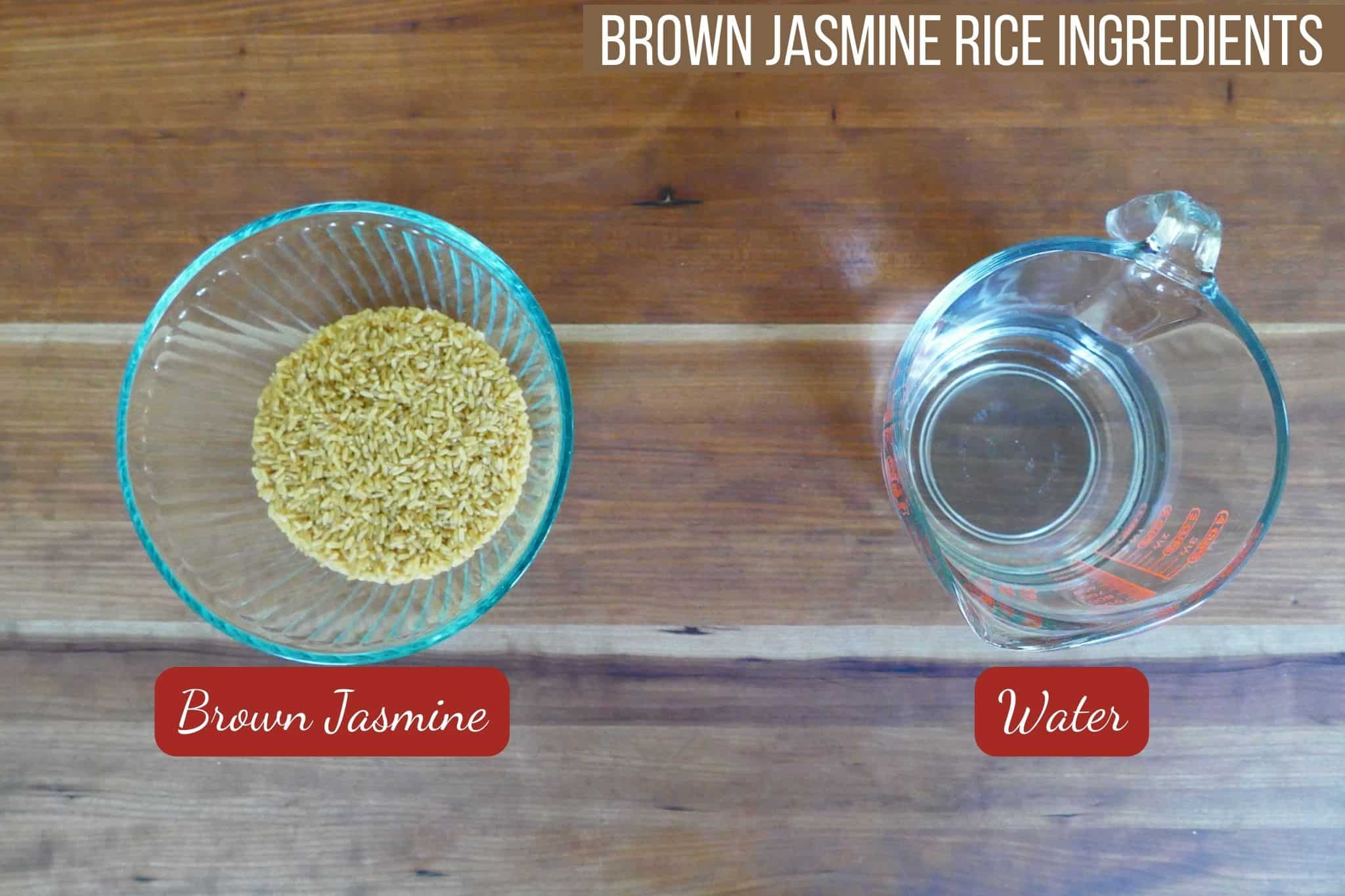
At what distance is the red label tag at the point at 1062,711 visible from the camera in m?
0.84

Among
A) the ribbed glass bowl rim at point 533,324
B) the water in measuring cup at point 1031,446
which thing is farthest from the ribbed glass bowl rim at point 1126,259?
the ribbed glass bowl rim at point 533,324

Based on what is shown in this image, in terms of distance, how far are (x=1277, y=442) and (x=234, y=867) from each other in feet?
3.22

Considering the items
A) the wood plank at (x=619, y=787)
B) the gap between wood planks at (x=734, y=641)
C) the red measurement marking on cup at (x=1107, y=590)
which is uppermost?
the red measurement marking on cup at (x=1107, y=590)

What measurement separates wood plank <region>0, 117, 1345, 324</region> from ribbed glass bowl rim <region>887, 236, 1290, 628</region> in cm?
14

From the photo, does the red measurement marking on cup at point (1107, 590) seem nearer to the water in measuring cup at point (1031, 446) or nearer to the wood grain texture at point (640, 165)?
the water in measuring cup at point (1031, 446)

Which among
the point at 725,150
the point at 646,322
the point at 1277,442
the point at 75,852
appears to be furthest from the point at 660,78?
the point at 75,852

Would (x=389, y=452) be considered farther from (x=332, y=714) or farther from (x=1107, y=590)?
(x=1107, y=590)

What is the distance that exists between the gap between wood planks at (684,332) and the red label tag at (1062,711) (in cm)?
34

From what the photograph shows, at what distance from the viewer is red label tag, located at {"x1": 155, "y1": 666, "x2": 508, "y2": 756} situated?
83 centimetres

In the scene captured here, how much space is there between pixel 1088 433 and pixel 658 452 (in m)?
0.40

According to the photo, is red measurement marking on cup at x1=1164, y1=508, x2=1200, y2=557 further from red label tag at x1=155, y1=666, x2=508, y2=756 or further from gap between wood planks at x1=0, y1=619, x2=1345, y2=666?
red label tag at x1=155, y1=666, x2=508, y2=756

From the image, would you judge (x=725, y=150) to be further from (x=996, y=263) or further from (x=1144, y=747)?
(x=1144, y=747)

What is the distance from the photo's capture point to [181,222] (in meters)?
0.84

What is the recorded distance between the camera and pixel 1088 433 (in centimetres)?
83
